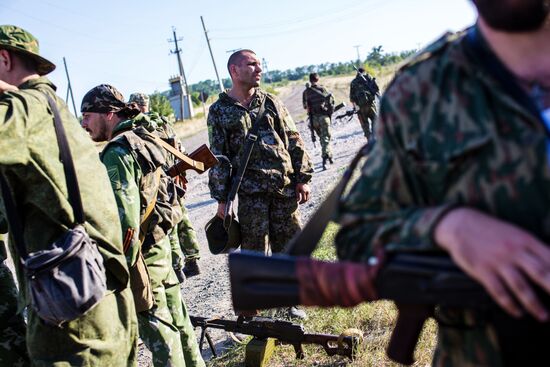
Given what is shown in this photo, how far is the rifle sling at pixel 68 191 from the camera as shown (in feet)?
8.48

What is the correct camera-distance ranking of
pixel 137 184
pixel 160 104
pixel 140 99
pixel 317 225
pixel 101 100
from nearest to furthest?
1. pixel 317 225
2. pixel 137 184
3. pixel 101 100
4. pixel 140 99
5. pixel 160 104

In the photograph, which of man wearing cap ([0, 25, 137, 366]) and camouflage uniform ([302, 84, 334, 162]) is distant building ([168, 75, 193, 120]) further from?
man wearing cap ([0, 25, 137, 366])

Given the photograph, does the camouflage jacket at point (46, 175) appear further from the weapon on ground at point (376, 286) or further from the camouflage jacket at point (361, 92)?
the camouflage jacket at point (361, 92)

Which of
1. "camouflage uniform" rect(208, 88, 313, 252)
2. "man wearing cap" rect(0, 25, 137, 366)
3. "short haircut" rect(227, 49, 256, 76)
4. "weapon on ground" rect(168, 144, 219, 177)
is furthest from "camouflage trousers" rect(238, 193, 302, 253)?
"man wearing cap" rect(0, 25, 137, 366)

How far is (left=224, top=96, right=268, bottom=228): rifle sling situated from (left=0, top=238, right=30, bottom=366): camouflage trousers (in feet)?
6.32

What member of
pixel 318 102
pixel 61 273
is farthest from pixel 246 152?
pixel 318 102

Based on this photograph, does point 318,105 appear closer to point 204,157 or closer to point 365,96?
point 365,96

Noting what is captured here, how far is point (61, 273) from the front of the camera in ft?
8.46

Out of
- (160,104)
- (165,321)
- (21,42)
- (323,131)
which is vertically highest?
(21,42)

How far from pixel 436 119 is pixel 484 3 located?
0.89 ft

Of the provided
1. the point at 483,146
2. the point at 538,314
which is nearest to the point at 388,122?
the point at 483,146

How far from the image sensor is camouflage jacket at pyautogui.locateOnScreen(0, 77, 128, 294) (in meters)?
2.54

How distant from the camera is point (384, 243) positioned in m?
1.39

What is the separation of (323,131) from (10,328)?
36.9 feet
